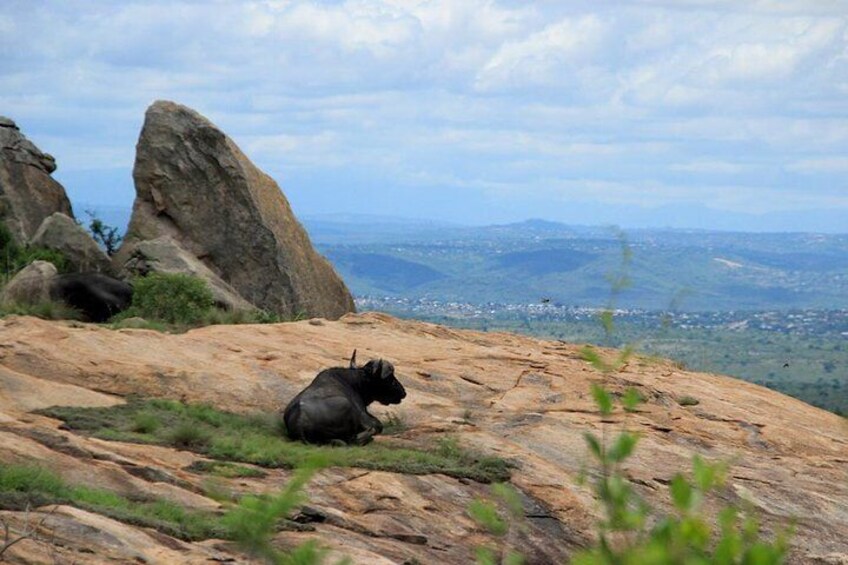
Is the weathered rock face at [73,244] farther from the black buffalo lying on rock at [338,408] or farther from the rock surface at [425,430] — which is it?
the black buffalo lying on rock at [338,408]

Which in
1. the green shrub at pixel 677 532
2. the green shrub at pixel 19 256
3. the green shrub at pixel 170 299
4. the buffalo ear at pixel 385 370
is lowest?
the buffalo ear at pixel 385 370

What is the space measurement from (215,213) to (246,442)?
1509cm

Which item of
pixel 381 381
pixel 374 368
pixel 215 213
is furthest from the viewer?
pixel 215 213

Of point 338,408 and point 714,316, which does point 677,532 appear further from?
point 714,316

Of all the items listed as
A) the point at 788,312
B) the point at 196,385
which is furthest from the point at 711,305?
the point at 196,385

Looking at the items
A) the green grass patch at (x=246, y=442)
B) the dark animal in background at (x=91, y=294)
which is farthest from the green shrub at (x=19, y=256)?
the green grass patch at (x=246, y=442)

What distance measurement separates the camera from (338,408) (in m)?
16.0

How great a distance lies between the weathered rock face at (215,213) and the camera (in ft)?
95.6

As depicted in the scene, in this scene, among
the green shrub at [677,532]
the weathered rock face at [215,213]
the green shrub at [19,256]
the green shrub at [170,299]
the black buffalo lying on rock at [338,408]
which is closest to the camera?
the green shrub at [677,532]

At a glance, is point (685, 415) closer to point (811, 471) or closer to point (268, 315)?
point (811, 471)

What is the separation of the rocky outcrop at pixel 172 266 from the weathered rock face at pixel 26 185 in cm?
392

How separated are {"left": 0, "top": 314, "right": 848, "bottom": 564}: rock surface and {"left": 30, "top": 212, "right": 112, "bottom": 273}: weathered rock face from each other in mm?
6804

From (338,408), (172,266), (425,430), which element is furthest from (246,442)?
(172,266)

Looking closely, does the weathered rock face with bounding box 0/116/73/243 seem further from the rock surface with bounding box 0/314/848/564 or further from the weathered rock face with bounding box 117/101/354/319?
the rock surface with bounding box 0/314/848/564
